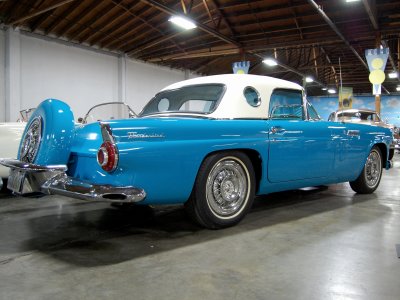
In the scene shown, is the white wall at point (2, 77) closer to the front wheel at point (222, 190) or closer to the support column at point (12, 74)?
the support column at point (12, 74)

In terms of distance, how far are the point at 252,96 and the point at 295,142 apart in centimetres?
66

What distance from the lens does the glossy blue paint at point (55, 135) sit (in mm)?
2891

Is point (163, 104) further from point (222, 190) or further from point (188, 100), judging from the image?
point (222, 190)

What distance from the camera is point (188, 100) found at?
4.28 meters

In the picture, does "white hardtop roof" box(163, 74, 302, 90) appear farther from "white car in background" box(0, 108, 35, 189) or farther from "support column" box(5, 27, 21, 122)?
"support column" box(5, 27, 21, 122)

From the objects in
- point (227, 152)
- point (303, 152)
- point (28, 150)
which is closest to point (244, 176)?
point (227, 152)

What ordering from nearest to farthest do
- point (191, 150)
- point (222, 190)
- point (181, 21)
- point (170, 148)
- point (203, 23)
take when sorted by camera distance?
point (170, 148) → point (191, 150) → point (222, 190) → point (181, 21) → point (203, 23)

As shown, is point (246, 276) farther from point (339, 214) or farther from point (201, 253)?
point (339, 214)

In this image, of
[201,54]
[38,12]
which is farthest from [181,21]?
[201,54]

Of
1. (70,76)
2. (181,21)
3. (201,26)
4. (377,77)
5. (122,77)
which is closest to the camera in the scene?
(181,21)

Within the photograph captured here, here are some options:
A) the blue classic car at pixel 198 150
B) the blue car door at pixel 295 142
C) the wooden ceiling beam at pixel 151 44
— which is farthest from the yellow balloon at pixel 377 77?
the blue car door at pixel 295 142

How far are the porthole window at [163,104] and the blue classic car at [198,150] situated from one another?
15 mm

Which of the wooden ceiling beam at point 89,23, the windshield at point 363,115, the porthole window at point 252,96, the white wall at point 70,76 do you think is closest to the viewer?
the porthole window at point 252,96

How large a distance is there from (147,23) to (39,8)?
4.07 meters
